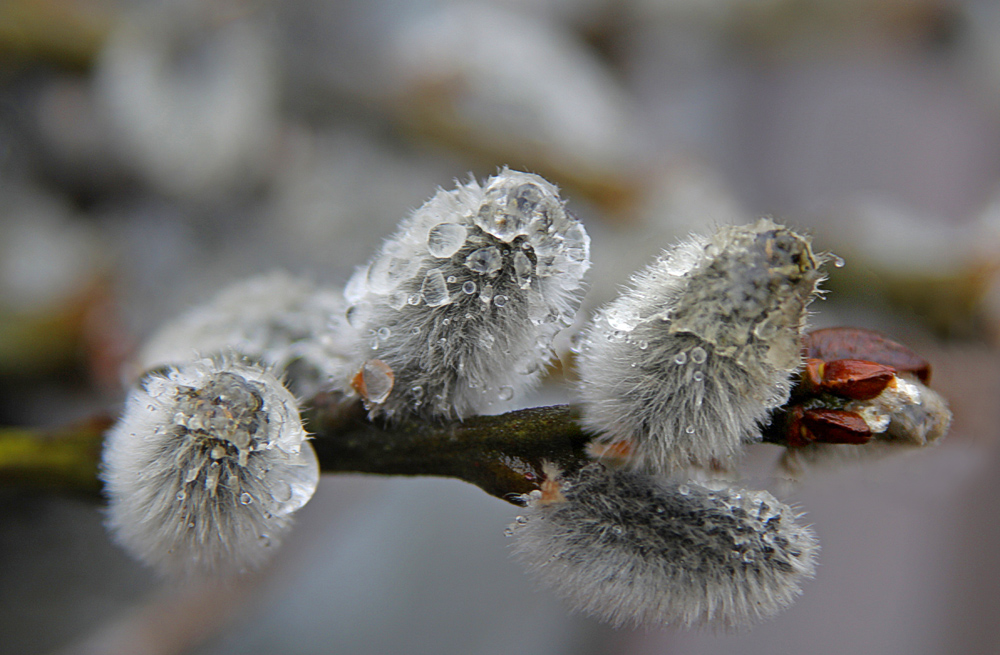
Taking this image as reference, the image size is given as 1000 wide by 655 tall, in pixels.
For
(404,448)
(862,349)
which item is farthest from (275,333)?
(862,349)

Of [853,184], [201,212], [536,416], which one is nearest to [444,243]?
[536,416]

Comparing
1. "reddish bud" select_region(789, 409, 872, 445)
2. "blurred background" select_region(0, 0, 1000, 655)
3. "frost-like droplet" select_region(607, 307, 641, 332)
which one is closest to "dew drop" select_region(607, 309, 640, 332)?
"frost-like droplet" select_region(607, 307, 641, 332)

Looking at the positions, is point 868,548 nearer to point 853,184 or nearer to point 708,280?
point 853,184

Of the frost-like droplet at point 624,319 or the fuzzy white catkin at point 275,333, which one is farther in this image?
the fuzzy white catkin at point 275,333

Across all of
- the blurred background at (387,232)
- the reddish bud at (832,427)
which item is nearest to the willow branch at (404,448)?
the reddish bud at (832,427)

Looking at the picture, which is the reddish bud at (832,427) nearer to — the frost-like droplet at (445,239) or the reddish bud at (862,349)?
the reddish bud at (862,349)

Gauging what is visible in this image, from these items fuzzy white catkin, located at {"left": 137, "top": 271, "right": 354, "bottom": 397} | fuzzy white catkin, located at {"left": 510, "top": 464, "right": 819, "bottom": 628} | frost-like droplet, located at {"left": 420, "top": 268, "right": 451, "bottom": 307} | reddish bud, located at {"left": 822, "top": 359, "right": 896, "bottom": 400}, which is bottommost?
fuzzy white catkin, located at {"left": 510, "top": 464, "right": 819, "bottom": 628}

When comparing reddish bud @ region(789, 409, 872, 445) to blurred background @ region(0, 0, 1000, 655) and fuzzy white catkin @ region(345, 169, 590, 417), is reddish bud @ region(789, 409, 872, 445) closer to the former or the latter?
fuzzy white catkin @ region(345, 169, 590, 417)
